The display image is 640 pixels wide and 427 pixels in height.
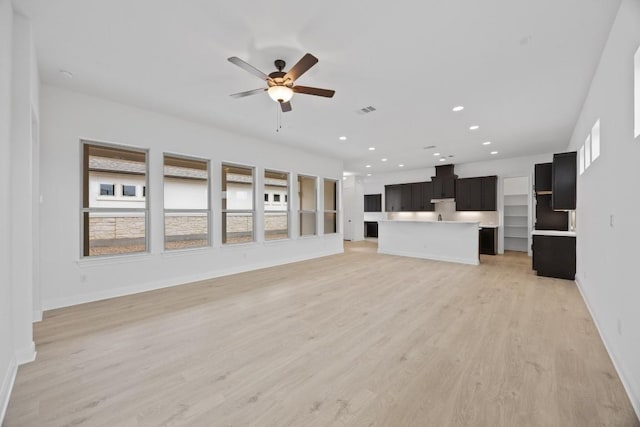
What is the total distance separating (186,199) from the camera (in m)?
7.76

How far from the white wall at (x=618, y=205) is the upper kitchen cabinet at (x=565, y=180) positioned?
4.73ft

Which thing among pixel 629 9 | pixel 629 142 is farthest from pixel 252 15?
pixel 629 142

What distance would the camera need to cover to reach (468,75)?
10.3ft

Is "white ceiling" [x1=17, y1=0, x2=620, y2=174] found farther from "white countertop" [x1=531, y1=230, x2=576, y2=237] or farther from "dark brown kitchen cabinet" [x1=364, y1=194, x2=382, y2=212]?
"dark brown kitchen cabinet" [x1=364, y1=194, x2=382, y2=212]

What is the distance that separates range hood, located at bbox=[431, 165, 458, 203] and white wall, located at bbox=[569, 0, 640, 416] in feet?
18.7

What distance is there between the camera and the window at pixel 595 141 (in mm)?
2912

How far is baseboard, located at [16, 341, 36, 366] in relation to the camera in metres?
2.19

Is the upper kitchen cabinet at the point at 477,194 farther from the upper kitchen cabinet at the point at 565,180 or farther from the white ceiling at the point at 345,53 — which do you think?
the upper kitchen cabinet at the point at 565,180

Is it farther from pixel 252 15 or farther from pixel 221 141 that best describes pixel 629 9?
pixel 221 141

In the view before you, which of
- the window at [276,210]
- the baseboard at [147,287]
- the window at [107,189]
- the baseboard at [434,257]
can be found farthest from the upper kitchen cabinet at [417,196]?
the window at [107,189]

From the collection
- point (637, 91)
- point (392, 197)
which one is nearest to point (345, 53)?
point (637, 91)

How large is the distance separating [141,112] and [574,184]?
721cm

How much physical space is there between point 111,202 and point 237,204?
12.4 feet

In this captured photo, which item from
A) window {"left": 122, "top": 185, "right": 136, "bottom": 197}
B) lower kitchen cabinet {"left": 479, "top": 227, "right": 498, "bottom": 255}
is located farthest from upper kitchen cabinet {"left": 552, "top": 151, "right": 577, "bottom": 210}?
window {"left": 122, "top": 185, "right": 136, "bottom": 197}
